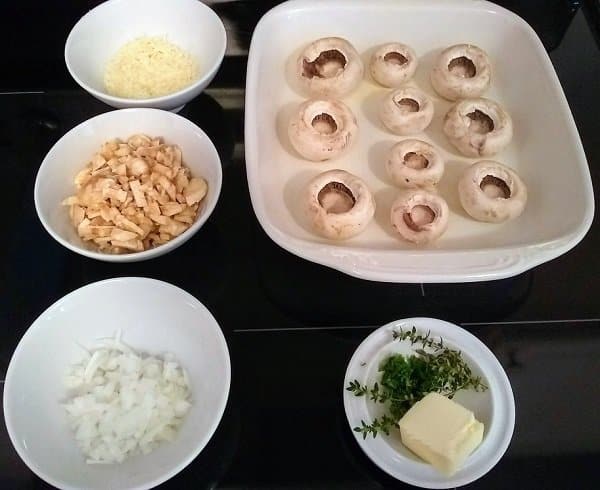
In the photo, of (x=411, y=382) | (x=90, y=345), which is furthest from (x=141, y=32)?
(x=411, y=382)

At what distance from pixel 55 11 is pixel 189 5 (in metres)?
0.32

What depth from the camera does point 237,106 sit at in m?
1.23

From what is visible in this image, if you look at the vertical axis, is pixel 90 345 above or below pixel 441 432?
below

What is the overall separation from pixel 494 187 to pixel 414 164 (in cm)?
14

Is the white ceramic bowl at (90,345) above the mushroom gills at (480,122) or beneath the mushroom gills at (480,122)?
beneath

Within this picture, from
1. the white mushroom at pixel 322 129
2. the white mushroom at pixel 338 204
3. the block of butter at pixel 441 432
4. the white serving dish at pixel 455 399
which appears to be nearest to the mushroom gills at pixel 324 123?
A: the white mushroom at pixel 322 129

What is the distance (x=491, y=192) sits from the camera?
1074mm

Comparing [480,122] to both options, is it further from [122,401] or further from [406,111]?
[122,401]

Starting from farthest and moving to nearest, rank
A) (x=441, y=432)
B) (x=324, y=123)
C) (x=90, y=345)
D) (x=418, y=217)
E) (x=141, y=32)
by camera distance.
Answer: (x=141, y=32)
(x=324, y=123)
(x=418, y=217)
(x=90, y=345)
(x=441, y=432)

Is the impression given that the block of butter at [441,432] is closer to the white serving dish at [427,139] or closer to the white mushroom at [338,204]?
the white serving dish at [427,139]

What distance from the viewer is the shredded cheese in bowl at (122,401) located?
2.70 ft

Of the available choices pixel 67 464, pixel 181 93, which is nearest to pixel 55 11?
pixel 181 93

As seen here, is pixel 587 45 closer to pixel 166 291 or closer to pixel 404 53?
pixel 404 53

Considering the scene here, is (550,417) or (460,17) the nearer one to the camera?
(550,417)
